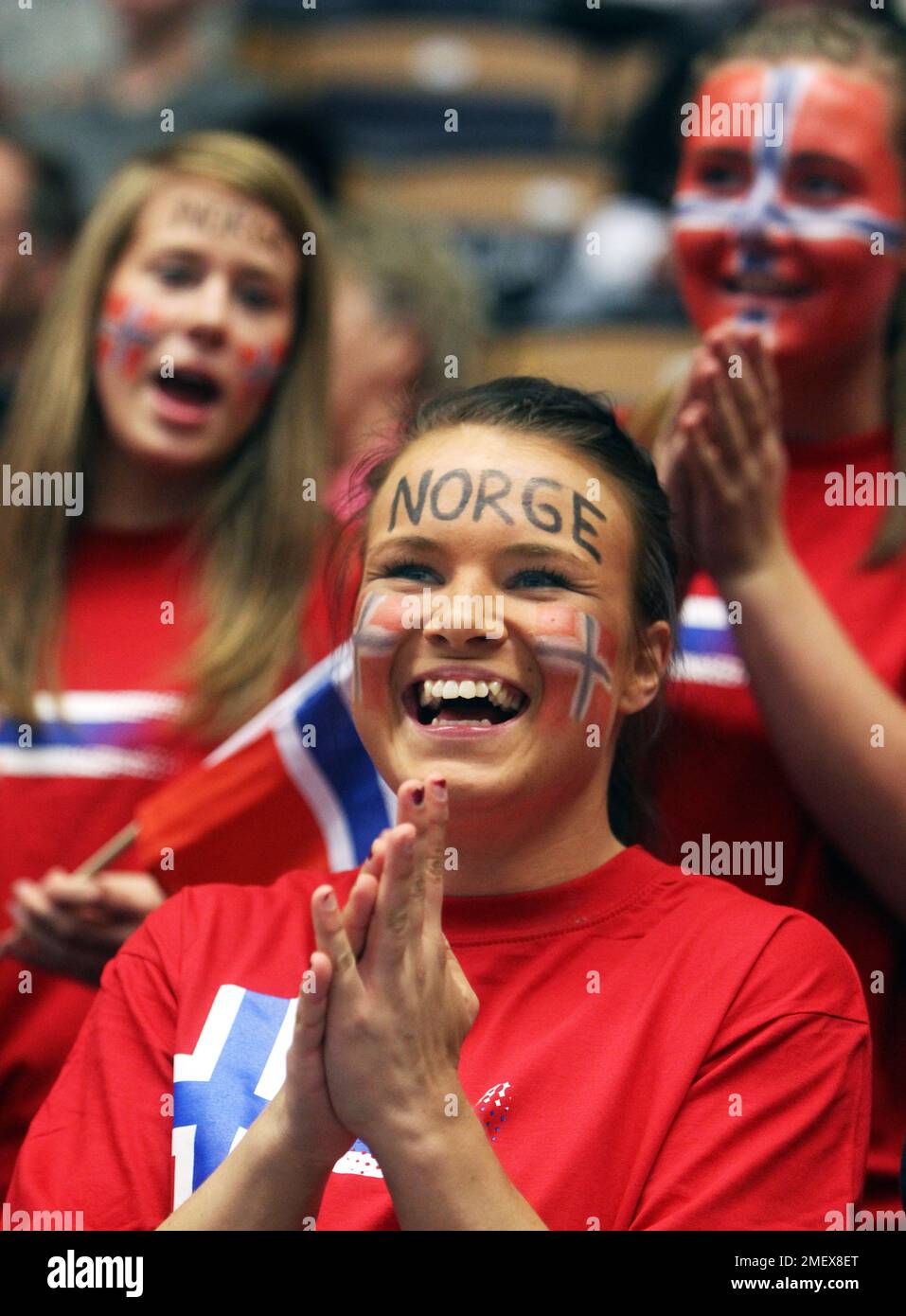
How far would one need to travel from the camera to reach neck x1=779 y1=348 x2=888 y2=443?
2.65 m

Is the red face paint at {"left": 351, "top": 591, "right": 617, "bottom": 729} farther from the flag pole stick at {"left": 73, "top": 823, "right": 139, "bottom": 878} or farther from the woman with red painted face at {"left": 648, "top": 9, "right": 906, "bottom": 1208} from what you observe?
the flag pole stick at {"left": 73, "top": 823, "right": 139, "bottom": 878}

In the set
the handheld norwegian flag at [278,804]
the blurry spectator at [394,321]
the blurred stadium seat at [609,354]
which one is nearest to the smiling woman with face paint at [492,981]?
the handheld norwegian flag at [278,804]

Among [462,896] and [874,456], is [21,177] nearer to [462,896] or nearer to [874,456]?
[874,456]

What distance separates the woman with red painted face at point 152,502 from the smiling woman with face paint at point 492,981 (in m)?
0.75

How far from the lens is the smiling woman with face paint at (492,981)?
1.56m

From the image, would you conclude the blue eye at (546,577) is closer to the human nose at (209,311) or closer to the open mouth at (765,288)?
the open mouth at (765,288)

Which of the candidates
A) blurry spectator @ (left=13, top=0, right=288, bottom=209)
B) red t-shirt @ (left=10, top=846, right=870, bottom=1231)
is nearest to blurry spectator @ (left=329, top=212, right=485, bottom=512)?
blurry spectator @ (left=13, top=0, right=288, bottom=209)

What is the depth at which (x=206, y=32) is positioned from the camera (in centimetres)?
488

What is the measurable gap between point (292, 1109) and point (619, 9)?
3.84 metres

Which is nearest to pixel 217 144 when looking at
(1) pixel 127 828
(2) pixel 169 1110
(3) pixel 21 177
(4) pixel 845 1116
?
(3) pixel 21 177

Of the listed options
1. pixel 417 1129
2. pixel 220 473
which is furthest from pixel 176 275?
pixel 417 1129

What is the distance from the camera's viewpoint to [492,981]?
182 cm

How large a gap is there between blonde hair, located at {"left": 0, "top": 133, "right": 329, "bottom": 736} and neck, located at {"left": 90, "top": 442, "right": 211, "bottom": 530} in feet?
0.11

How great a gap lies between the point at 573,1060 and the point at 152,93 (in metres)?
3.69
